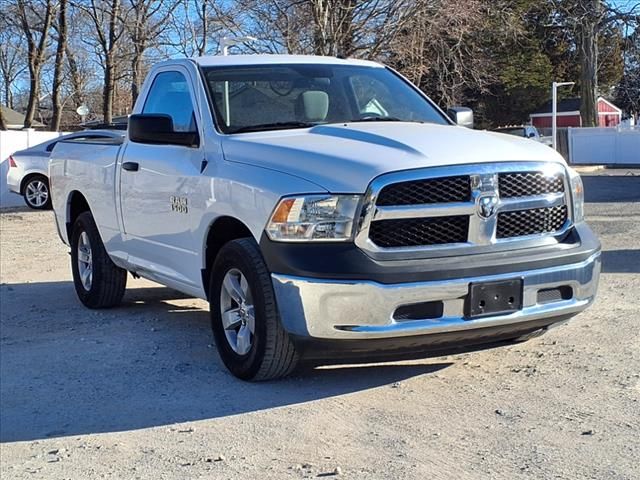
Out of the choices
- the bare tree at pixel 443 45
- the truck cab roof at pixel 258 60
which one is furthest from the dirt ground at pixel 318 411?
the bare tree at pixel 443 45

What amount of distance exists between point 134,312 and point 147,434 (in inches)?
128

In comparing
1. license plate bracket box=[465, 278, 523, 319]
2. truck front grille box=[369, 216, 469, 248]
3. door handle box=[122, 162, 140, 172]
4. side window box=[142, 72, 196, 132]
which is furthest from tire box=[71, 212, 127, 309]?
license plate bracket box=[465, 278, 523, 319]

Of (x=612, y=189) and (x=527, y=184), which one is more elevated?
(x=527, y=184)

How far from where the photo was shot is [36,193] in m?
18.8

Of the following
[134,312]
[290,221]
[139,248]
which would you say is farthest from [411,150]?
[134,312]

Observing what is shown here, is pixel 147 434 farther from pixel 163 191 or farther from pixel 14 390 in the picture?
pixel 163 191

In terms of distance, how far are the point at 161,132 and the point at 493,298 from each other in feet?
8.38

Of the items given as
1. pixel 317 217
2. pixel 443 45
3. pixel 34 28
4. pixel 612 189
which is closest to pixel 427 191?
pixel 317 217

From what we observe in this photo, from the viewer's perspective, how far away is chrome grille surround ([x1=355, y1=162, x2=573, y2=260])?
467 cm

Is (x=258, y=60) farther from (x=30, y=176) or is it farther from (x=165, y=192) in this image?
(x=30, y=176)

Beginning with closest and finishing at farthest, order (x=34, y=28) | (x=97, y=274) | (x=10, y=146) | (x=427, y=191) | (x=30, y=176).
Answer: (x=427, y=191) < (x=97, y=274) < (x=30, y=176) < (x=10, y=146) < (x=34, y=28)

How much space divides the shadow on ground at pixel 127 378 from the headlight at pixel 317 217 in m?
0.99

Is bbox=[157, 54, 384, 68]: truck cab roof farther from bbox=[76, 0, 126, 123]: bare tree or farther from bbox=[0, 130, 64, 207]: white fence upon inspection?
bbox=[76, 0, 126, 123]: bare tree

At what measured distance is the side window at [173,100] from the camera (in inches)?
246
